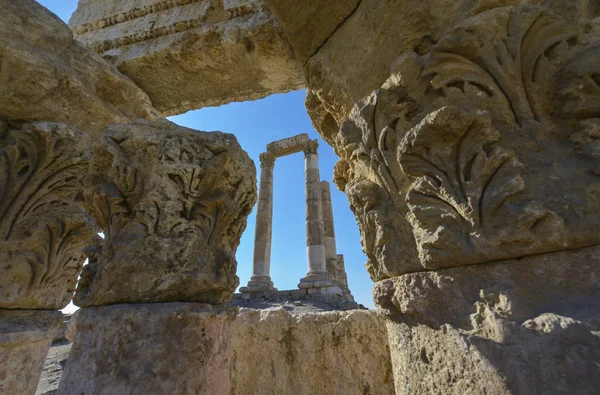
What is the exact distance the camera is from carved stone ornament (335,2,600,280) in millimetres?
856

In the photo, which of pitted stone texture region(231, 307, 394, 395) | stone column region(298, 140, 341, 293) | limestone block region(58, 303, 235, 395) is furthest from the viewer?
stone column region(298, 140, 341, 293)

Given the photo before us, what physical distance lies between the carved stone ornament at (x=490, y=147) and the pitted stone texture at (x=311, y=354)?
1.26 m

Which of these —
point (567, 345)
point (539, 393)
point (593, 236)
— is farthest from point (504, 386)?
point (593, 236)

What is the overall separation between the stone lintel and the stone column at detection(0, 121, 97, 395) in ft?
42.9

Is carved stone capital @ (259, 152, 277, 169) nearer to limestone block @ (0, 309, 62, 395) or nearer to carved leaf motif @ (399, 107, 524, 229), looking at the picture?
limestone block @ (0, 309, 62, 395)

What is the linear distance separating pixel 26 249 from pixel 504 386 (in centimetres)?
252

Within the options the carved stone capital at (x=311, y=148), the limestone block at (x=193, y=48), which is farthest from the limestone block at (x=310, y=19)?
the carved stone capital at (x=311, y=148)

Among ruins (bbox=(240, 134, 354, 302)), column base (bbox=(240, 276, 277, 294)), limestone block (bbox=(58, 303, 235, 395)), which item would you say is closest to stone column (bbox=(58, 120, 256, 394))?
limestone block (bbox=(58, 303, 235, 395))

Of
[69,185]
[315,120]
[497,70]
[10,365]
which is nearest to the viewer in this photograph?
[497,70]

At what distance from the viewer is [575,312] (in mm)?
744

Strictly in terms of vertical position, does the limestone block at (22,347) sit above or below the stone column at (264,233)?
below

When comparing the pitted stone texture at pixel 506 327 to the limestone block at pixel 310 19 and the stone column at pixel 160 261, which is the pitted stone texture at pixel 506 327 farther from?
the limestone block at pixel 310 19

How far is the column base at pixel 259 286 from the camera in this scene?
39.8ft

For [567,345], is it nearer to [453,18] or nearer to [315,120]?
[453,18]
